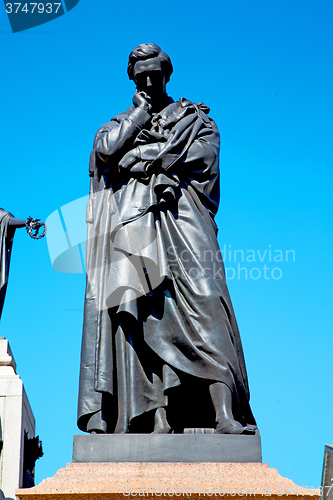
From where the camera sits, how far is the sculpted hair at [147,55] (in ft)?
26.2

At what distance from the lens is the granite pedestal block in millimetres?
6055

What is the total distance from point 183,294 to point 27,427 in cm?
785

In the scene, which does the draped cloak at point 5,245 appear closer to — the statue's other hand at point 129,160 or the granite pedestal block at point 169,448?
the statue's other hand at point 129,160

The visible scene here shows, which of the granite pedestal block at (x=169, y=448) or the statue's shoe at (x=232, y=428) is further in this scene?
the statue's shoe at (x=232, y=428)

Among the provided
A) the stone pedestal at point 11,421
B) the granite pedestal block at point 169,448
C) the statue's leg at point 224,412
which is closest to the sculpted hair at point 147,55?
the statue's leg at point 224,412

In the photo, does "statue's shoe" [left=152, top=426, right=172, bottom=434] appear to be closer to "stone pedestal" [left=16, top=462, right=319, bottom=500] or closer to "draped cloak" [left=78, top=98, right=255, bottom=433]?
"draped cloak" [left=78, top=98, right=255, bottom=433]

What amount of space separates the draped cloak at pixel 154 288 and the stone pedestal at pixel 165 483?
66cm

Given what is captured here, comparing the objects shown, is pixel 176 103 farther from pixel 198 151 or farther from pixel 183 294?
pixel 183 294

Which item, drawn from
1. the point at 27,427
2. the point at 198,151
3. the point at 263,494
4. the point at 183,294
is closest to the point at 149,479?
the point at 263,494

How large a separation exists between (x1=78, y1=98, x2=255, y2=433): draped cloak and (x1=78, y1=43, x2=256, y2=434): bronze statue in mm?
10

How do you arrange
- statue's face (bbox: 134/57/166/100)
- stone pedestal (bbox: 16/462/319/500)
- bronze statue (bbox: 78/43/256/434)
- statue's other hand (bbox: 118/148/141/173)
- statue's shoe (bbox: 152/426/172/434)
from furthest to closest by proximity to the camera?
statue's face (bbox: 134/57/166/100)
statue's other hand (bbox: 118/148/141/173)
bronze statue (bbox: 78/43/256/434)
statue's shoe (bbox: 152/426/172/434)
stone pedestal (bbox: 16/462/319/500)

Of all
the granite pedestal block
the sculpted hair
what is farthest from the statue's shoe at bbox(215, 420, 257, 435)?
the sculpted hair

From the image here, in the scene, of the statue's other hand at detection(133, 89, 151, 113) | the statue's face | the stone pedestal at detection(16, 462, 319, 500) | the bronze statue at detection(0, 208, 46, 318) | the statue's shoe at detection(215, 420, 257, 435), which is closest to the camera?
the stone pedestal at detection(16, 462, 319, 500)

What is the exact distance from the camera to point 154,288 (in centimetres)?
689
